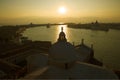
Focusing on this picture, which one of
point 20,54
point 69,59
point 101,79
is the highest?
point 69,59

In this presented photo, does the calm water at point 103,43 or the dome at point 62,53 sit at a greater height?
the dome at point 62,53

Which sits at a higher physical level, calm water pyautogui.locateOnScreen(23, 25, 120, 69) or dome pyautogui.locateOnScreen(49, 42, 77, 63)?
dome pyautogui.locateOnScreen(49, 42, 77, 63)

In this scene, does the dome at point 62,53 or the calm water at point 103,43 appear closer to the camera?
the dome at point 62,53

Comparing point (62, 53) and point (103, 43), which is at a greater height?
point (62, 53)

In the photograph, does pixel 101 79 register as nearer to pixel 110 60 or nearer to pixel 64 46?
pixel 64 46

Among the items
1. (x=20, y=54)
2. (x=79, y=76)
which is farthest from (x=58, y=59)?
(x=20, y=54)

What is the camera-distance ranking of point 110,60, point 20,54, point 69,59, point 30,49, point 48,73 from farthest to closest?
point 110,60 < point 30,49 < point 20,54 < point 69,59 < point 48,73

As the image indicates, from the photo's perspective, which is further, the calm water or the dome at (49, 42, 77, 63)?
the calm water

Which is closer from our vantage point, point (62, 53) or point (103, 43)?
point (62, 53)
